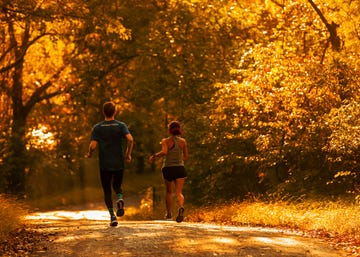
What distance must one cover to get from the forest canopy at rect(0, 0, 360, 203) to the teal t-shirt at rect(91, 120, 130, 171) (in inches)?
183

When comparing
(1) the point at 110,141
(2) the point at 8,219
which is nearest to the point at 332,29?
(1) the point at 110,141

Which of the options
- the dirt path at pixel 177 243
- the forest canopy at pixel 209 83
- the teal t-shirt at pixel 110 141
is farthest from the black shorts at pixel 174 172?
the forest canopy at pixel 209 83

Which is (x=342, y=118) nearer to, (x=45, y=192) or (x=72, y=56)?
(x=72, y=56)

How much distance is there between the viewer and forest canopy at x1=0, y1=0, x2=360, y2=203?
1900cm

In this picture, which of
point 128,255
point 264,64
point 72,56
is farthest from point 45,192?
point 128,255

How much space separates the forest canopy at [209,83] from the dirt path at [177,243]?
444cm

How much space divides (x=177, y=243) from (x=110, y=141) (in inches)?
118

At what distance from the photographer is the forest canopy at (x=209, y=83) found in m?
19.0

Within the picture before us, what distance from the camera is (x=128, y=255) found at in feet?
32.3

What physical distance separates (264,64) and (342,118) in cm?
503

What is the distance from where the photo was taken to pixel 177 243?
10797 mm

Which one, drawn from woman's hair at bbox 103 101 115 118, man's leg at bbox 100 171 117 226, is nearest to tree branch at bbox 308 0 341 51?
woman's hair at bbox 103 101 115 118

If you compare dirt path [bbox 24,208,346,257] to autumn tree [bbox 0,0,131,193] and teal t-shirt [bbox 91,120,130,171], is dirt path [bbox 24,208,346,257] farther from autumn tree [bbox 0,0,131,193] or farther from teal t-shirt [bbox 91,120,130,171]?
autumn tree [bbox 0,0,131,193]

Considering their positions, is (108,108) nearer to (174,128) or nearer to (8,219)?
(174,128)
